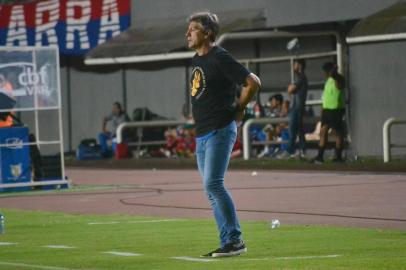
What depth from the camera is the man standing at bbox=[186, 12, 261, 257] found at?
37.4 feet

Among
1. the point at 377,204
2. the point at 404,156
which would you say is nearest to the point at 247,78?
the point at 377,204

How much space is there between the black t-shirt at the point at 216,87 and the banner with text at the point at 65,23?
2556 centimetres

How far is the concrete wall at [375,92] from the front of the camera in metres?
28.4

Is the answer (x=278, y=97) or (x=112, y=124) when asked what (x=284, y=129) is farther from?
(x=112, y=124)

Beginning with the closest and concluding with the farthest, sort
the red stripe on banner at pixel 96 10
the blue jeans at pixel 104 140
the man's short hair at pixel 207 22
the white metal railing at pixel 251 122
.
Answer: the man's short hair at pixel 207 22, the white metal railing at pixel 251 122, the blue jeans at pixel 104 140, the red stripe on banner at pixel 96 10

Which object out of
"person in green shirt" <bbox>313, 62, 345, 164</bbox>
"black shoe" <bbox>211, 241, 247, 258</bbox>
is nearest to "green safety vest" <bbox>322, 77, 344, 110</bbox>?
"person in green shirt" <bbox>313, 62, 345, 164</bbox>

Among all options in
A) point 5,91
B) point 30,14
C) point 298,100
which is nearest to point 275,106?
point 298,100

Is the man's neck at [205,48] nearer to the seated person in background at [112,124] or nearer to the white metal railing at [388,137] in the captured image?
the white metal railing at [388,137]

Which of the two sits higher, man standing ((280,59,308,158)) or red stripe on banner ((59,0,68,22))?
red stripe on banner ((59,0,68,22))

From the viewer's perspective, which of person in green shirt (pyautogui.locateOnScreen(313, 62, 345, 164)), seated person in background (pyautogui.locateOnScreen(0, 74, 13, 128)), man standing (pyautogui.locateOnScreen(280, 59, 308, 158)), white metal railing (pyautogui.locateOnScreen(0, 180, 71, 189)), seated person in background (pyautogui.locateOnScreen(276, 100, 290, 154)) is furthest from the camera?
seated person in background (pyautogui.locateOnScreen(276, 100, 290, 154))

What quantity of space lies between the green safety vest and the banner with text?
11012 millimetres

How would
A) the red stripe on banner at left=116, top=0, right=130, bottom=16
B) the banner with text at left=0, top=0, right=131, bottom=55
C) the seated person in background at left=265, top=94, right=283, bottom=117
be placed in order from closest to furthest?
the seated person in background at left=265, top=94, right=283, bottom=117, the red stripe on banner at left=116, top=0, right=130, bottom=16, the banner with text at left=0, top=0, right=131, bottom=55

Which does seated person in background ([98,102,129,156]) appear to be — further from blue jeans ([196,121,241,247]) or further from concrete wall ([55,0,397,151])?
blue jeans ([196,121,241,247])

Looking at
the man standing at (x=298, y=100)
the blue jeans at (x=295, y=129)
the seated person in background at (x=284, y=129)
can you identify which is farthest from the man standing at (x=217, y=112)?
the seated person in background at (x=284, y=129)
